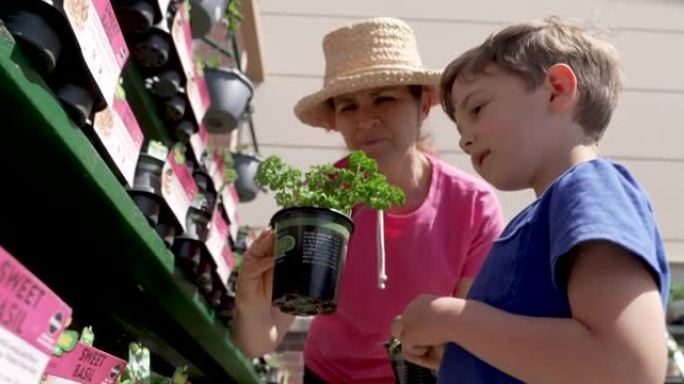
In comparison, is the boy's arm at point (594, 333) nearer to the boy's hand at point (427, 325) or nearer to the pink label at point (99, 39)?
the boy's hand at point (427, 325)

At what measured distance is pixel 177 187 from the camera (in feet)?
6.62

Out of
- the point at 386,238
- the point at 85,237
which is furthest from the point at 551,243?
the point at 85,237

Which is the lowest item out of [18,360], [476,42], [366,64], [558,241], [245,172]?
[18,360]

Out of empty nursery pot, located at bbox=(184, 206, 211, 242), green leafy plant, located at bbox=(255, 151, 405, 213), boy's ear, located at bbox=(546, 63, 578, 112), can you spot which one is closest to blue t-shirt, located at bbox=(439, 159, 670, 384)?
boy's ear, located at bbox=(546, 63, 578, 112)

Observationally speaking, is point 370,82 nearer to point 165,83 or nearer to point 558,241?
point 165,83

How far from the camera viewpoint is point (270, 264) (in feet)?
5.82

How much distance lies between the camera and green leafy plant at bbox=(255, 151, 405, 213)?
162 centimetres

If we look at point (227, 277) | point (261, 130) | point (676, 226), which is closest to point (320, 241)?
point (227, 277)

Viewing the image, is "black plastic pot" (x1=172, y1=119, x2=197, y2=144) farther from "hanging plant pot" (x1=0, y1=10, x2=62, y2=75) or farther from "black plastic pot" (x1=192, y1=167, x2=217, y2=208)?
"hanging plant pot" (x1=0, y1=10, x2=62, y2=75)

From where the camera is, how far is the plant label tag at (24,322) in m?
0.86

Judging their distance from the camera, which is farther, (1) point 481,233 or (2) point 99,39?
(1) point 481,233

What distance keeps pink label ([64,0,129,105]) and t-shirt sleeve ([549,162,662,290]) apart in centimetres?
69

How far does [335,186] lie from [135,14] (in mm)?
508

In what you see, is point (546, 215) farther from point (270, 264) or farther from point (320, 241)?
point (270, 264)
